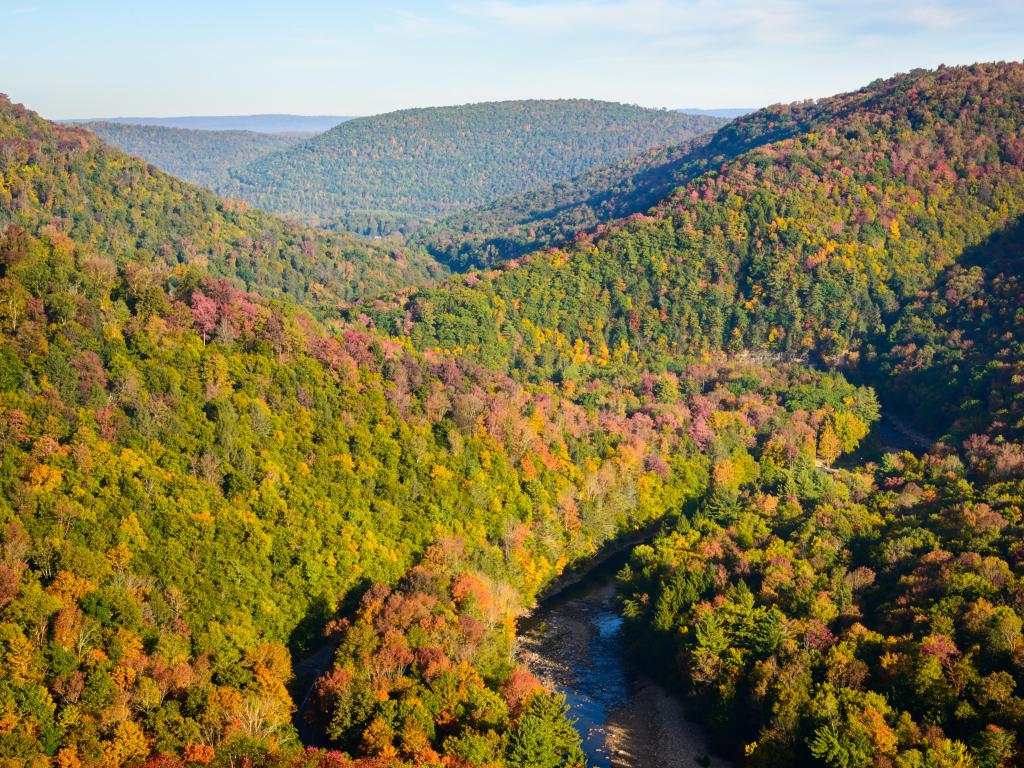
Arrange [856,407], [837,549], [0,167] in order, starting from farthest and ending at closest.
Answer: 1. [0,167]
2. [856,407]
3. [837,549]

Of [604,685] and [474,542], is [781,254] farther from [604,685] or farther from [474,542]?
[604,685]

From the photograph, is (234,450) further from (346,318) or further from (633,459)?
(346,318)

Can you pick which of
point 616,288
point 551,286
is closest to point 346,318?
point 551,286

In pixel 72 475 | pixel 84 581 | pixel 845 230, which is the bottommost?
pixel 84 581

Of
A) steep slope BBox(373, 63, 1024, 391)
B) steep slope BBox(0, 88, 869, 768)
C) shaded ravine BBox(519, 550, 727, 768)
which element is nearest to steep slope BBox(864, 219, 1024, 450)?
steep slope BBox(373, 63, 1024, 391)

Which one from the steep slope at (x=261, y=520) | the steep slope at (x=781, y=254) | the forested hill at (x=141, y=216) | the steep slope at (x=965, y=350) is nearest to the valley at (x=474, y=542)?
the steep slope at (x=261, y=520)

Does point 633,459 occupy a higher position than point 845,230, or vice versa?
point 845,230

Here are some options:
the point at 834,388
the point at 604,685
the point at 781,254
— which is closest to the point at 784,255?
the point at 781,254
